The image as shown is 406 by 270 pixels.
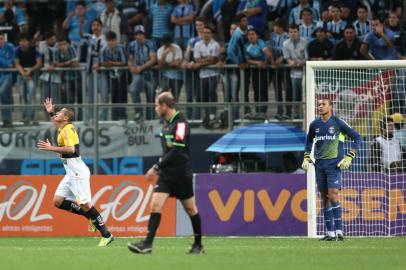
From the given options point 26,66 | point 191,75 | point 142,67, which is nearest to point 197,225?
point 191,75

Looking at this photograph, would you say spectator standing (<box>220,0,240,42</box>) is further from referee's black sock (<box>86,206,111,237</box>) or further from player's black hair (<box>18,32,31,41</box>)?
referee's black sock (<box>86,206,111,237</box>)

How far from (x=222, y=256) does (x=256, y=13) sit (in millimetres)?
11427

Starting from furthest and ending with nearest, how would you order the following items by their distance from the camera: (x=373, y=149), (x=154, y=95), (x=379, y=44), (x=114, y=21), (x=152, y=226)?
(x=114, y=21) → (x=154, y=95) → (x=379, y=44) → (x=373, y=149) → (x=152, y=226)

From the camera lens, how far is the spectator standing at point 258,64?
24141 mm

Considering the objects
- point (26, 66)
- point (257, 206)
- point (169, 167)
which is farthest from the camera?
point (26, 66)

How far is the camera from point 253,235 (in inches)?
867

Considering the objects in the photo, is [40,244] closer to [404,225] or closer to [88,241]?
[88,241]

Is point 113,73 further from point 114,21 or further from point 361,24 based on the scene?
point 361,24

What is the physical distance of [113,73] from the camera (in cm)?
2512

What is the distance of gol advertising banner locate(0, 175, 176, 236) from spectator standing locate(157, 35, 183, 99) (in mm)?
2965

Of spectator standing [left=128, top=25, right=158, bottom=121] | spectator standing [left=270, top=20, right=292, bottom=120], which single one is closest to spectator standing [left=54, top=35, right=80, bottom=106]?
spectator standing [left=128, top=25, right=158, bottom=121]

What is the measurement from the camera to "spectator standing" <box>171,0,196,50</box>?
25.4 meters

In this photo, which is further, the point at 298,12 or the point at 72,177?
the point at 298,12

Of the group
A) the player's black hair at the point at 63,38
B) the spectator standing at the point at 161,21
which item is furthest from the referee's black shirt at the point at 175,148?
the player's black hair at the point at 63,38
